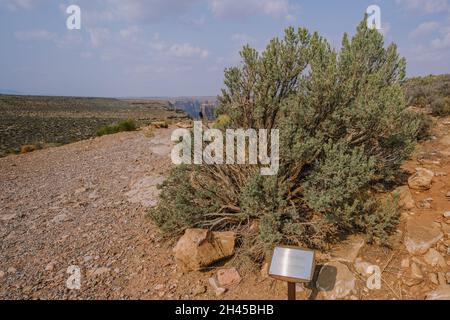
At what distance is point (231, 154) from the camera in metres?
3.83

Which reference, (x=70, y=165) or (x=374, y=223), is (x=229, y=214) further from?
(x=70, y=165)

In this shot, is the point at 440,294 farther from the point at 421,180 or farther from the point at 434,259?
the point at 421,180

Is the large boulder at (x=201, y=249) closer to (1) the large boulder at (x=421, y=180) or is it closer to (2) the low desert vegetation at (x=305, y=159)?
(2) the low desert vegetation at (x=305, y=159)

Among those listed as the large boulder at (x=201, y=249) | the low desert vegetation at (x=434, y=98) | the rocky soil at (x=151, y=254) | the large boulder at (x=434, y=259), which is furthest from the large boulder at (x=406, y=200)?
the low desert vegetation at (x=434, y=98)

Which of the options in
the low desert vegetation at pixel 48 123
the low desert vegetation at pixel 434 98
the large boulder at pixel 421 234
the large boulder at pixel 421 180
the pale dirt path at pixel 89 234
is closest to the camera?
the large boulder at pixel 421 234

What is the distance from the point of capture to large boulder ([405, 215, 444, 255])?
3.05m

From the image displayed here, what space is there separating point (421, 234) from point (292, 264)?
1.58m

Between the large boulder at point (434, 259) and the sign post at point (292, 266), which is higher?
the sign post at point (292, 266)

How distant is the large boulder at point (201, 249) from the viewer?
323 cm

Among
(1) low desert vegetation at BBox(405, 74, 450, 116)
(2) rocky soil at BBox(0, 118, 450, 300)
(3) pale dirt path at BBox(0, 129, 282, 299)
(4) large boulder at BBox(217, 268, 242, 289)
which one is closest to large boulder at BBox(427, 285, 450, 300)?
(2) rocky soil at BBox(0, 118, 450, 300)

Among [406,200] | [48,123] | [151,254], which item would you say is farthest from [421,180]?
[48,123]

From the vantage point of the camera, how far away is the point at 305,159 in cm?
349

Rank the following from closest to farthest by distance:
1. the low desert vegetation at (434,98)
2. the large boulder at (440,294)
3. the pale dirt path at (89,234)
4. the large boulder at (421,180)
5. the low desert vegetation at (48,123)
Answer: the large boulder at (440,294), the pale dirt path at (89,234), the large boulder at (421,180), the low desert vegetation at (434,98), the low desert vegetation at (48,123)

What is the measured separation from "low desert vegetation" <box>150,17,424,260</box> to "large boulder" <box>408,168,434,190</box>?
249mm
